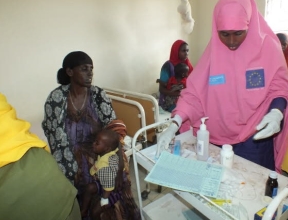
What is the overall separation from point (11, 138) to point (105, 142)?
2.68ft

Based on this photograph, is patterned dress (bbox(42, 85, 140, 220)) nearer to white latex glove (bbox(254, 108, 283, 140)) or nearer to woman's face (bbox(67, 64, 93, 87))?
woman's face (bbox(67, 64, 93, 87))

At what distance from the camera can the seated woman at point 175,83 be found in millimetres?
2812

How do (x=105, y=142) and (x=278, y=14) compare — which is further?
(x=278, y=14)

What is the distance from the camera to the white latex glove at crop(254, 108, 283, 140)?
3.69 ft

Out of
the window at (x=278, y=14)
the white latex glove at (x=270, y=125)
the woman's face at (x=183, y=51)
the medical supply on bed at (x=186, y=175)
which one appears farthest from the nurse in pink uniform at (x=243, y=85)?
the window at (x=278, y=14)

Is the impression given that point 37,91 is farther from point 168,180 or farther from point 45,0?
point 168,180

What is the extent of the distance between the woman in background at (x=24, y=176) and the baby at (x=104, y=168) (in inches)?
26.3

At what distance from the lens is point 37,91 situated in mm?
2475

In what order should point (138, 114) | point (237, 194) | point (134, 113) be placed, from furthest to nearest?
point (134, 113), point (138, 114), point (237, 194)

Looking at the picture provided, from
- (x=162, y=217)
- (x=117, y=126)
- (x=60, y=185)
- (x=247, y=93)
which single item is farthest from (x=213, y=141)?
(x=60, y=185)

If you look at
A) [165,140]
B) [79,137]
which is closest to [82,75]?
[79,137]

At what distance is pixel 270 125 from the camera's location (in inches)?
44.4

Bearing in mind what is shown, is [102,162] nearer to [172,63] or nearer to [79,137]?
[79,137]

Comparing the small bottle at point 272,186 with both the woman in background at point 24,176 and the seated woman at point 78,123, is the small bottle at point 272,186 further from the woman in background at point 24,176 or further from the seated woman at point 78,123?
the seated woman at point 78,123
